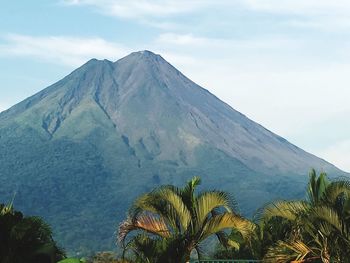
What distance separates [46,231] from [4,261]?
1124mm

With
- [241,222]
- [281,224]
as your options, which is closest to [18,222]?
[241,222]

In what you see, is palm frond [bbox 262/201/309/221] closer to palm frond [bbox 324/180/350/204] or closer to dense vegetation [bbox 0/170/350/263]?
dense vegetation [bbox 0/170/350/263]

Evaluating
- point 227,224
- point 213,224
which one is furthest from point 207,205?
point 227,224

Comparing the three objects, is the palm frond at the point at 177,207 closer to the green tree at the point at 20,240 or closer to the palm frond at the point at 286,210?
the palm frond at the point at 286,210

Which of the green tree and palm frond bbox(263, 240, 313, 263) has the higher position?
palm frond bbox(263, 240, 313, 263)

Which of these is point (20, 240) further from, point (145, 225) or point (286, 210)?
point (286, 210)

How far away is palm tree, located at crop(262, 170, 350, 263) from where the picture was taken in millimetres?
10422

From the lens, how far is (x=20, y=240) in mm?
11562

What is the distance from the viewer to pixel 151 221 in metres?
10.5

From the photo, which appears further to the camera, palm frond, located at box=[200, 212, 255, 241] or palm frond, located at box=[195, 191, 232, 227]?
palm frond, located at box=[195, 191, 232, 227]

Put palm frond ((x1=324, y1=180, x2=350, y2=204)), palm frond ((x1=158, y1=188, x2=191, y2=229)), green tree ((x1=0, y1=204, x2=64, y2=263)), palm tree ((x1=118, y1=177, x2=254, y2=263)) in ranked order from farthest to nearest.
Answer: green tree ((x1=0, y1=204, x2=64, y2=263)) < palm frond ((x1=324, y1=180, x2=350, y2=204)) < palm frond ((x1=158, y1=188, x2=191, y2=229)) < palm tree ((x1=118, y1=177, x2=254, y2=263))

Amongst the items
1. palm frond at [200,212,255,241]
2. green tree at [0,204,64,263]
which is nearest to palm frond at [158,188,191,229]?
palm frond at [200,212,255,241]

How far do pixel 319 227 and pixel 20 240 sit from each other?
4.68 meters

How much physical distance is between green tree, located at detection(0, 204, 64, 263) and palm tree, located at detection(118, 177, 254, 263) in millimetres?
1927
